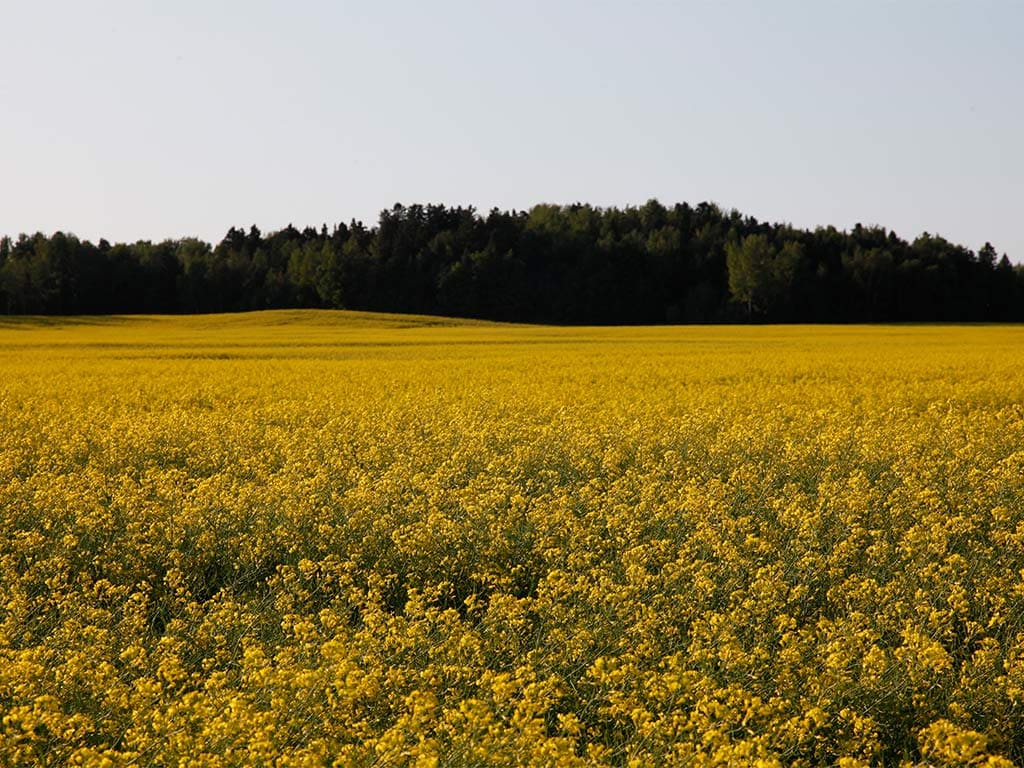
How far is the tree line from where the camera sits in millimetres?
70938

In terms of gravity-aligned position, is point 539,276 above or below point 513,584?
above

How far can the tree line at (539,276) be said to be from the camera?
7094 cm

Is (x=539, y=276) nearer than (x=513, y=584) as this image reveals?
No

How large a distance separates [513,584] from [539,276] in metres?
70.3

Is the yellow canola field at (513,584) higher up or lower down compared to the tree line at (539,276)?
lower down

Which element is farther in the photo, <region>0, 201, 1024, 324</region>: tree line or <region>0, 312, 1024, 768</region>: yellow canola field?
<region>0, 201, 1024, 324</region>: tree line

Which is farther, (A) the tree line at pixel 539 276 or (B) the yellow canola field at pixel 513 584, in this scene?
(A) the tree line at pixel 539 276

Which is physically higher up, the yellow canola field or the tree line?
the tree line

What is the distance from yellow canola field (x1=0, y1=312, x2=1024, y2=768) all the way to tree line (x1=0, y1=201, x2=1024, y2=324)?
57231 mm

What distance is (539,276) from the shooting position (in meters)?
76.4

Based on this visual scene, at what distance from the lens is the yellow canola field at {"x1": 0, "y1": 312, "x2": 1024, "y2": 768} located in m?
4.10

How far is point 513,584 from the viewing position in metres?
6.84

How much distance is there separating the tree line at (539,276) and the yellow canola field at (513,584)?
57.2 meters

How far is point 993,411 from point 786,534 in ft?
30.9
